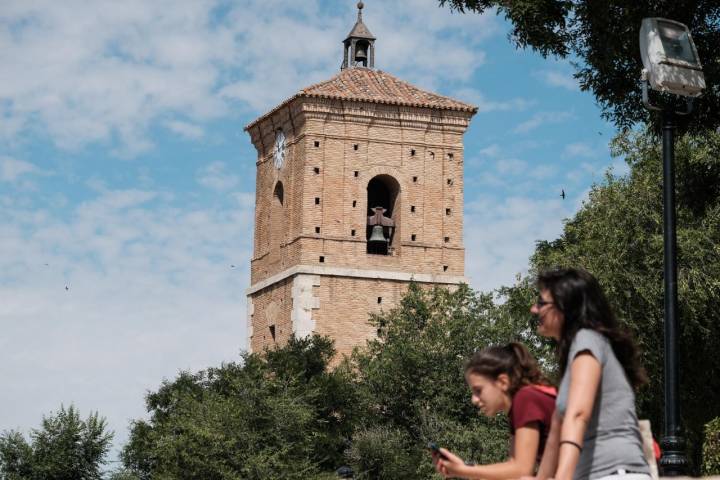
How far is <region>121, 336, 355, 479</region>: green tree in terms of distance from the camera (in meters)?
39.0

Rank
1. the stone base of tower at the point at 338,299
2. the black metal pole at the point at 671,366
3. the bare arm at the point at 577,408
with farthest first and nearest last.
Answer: the stone base of tower at the point at 338,299 < the black metal pole at the point at 671,366 < the bare arm at the point at 577,408

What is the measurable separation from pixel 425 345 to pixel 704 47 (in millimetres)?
26837

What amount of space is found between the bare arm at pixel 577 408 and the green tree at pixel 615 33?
11.6 metres

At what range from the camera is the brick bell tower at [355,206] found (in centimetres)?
4981

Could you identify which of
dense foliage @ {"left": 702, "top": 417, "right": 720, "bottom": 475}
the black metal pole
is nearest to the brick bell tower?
dense foliage @ {"left": 702, "top": 417, "right": 720, "bottom": 475}

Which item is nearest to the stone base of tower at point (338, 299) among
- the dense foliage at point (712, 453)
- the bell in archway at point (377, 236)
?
the bell in archway at point (377, 236)

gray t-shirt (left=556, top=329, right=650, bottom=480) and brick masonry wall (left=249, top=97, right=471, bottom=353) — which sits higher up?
brick masonry wall (left=249, top=97, right=471, bottom=353)

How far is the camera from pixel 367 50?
180 feet

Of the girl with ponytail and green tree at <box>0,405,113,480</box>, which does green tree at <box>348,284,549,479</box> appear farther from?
the girl with ponytail

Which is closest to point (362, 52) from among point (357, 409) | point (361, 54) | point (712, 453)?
point (361, 54)

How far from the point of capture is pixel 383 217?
169ft

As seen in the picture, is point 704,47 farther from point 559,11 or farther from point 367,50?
point 367,50

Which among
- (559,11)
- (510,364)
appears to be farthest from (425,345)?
(510,364)

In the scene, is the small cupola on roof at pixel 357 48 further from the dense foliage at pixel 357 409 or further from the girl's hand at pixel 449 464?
the girl's hand at pixel 449 464
